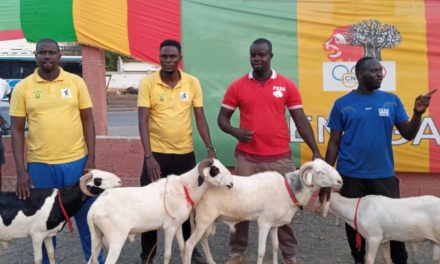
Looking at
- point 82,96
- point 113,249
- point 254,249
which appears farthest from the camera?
point 254,249

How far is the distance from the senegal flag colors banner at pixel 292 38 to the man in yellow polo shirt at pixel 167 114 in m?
1.97

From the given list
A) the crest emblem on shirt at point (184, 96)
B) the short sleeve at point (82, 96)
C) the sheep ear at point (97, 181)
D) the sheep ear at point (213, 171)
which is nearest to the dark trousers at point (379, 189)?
the sheep ear at point (213, 171)

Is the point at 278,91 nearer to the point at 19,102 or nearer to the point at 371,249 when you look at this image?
the point at 371,249

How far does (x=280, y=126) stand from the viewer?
5199 mm

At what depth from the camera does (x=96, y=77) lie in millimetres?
7457

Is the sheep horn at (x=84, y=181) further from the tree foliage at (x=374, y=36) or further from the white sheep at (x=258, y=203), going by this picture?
the tree foliage at (x=374, y=36)

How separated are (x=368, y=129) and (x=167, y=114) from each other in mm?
1807

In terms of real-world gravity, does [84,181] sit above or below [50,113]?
below

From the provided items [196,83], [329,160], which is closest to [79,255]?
[196,83]

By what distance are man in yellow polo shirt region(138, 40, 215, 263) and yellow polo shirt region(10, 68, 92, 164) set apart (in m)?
0.62

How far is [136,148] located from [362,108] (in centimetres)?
355

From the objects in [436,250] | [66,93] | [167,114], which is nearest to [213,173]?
[167,114]

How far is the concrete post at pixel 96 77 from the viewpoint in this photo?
7453mm

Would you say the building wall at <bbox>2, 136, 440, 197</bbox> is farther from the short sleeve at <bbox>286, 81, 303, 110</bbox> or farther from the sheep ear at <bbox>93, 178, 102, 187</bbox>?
the short sleeve at <bbox>286, 81, 303, 110</bbox>
